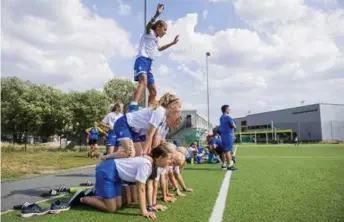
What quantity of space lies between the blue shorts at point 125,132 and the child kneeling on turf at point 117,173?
424 mm

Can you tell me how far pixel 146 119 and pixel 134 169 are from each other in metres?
0.82

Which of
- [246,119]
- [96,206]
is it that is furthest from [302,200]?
[246,119]

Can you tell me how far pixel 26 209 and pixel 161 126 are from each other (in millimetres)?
2197

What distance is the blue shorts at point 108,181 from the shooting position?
14.6 ft

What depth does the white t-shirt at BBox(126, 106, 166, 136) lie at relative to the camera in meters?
4.63

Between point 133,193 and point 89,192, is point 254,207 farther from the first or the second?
point 89,192

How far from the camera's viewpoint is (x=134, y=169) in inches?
173

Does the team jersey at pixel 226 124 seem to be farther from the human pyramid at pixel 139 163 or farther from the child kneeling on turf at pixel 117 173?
the child kneeling on turf at pixel 117 173

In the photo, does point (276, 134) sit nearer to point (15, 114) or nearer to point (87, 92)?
point (87, 92)

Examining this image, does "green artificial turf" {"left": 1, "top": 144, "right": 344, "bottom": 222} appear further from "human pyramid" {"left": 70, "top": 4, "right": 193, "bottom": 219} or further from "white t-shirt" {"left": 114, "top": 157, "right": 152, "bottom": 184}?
"white t-shirt" {"left": 114, "top": 157, "right": 152, "bottom": 184}

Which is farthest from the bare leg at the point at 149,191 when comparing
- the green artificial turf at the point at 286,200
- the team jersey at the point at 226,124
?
the team jersey at the point at 226,124

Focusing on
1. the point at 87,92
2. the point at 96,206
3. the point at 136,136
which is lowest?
the point at 96,206

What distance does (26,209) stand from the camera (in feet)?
14.1

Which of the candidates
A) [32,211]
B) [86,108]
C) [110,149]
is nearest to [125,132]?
[32,211]
